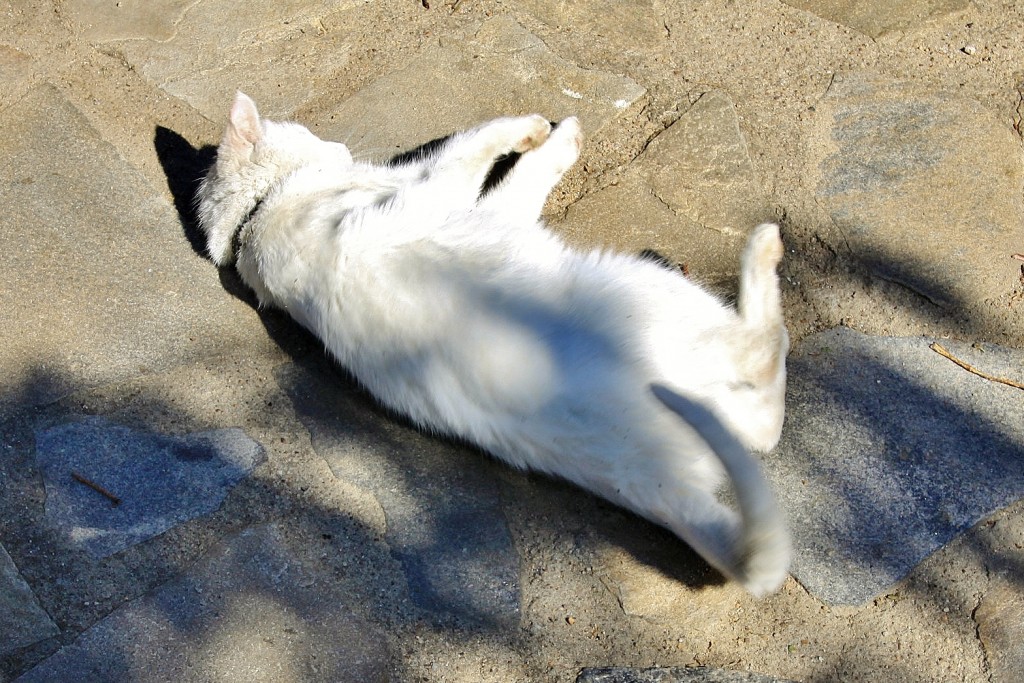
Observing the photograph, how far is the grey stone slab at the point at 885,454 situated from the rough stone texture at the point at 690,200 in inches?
18.5

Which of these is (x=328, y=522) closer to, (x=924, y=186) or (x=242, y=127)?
(x=242, y=127)

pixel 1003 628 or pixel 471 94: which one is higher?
pixel 471 94

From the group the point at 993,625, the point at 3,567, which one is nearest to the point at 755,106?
the point at 993,625

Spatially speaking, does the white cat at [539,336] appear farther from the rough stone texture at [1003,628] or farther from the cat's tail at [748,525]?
the rough stone texture at [1003,628]

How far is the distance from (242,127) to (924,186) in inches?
89.7

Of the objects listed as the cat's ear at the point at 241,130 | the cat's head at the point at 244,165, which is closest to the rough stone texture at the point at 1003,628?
the cat's head at the point at 244,165

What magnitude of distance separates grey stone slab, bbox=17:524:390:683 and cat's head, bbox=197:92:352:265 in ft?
3.94

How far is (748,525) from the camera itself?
214 centimetres

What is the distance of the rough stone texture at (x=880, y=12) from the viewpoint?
147 inches

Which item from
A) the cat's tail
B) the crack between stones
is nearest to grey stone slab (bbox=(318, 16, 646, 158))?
the cat's tail

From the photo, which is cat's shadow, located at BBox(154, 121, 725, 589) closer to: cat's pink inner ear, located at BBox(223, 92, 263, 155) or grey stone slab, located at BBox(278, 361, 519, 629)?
grey stone slab, located at BBox(278, 361, 519, 629)

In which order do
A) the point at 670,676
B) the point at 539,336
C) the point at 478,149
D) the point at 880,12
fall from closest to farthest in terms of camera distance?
the point at 670,676, the point at 539,336, the point at 478,149, the point at 880,12

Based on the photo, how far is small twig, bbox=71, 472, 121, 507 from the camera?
258 centimetres

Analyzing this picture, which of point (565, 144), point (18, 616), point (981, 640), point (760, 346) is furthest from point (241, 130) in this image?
point (981, 640)
